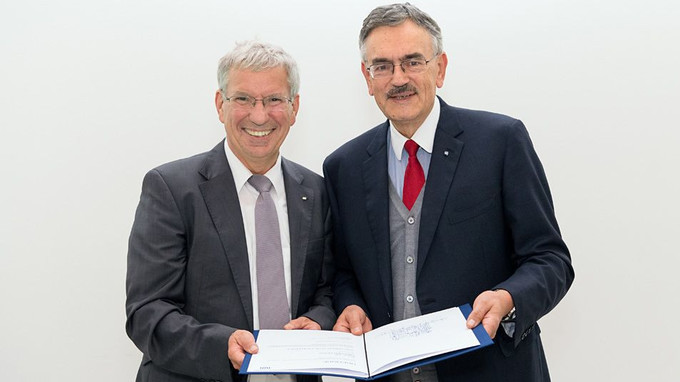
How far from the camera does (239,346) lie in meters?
1.77

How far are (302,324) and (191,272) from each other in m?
0.37

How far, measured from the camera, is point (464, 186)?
76.6 inches

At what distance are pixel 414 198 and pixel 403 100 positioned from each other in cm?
31

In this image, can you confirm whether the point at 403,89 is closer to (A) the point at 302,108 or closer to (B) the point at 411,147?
(B) the point at 411,147

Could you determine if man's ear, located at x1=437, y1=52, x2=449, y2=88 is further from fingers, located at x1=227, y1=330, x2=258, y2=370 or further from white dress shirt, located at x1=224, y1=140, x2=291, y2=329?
fingers, located at x1=227, y1=330, x2=258, y2=370

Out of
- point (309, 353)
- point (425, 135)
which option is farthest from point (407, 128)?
point (309, 353)

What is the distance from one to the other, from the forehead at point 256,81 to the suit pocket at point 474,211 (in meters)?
0.67

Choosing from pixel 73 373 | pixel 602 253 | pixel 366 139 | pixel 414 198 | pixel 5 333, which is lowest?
pixel 73 373

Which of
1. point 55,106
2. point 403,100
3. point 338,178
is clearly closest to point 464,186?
point 403,100

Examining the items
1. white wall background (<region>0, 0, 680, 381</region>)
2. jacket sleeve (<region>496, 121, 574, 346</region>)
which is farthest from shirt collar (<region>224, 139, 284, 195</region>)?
white wall background (<region>0, 0, 680, 381</region>)

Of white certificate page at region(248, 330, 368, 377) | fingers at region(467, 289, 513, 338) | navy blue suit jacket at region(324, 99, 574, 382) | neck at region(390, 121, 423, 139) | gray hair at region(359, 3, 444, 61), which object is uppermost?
gray hair at region(359, 3, 444, 61)

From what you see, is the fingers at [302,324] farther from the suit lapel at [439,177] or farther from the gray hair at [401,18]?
the gray hair at [401,18]

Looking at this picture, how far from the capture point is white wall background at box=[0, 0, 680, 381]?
2.93 meters

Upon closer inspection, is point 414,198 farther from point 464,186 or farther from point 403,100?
point 403,100
